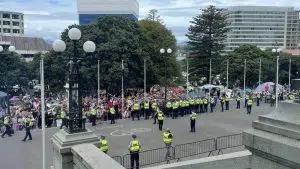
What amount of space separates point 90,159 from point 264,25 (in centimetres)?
17706

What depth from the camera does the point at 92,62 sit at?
3378 cm

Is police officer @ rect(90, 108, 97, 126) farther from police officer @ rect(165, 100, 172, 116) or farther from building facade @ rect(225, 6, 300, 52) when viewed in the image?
building facade @ rect(225, 6, 300, 52)

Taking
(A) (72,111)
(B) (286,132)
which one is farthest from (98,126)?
(B) (286,132)

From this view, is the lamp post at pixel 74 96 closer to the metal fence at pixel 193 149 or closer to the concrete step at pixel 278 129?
the concrete step at pixel 278 129

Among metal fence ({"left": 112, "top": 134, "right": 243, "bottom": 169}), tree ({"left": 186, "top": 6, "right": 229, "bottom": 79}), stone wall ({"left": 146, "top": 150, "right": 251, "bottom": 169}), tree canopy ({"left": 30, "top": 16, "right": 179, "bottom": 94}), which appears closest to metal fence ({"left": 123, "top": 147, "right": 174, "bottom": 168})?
metal fence ({"left": 112, "top": 134, "right": 243, "bottom": 169})

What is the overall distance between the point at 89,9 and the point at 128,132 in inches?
2483

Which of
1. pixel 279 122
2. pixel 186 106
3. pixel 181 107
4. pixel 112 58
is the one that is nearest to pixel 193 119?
pixel 181 107

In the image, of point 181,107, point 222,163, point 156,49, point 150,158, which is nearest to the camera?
point 222,163

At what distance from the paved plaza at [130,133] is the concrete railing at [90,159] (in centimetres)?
708

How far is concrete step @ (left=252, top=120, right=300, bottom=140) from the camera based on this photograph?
13.5 ft

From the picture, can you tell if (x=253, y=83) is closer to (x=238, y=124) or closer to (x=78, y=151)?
(x=238, y=124)

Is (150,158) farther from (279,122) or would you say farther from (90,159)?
(279,122)

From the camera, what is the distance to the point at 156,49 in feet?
135

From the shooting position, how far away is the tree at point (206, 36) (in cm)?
4716
